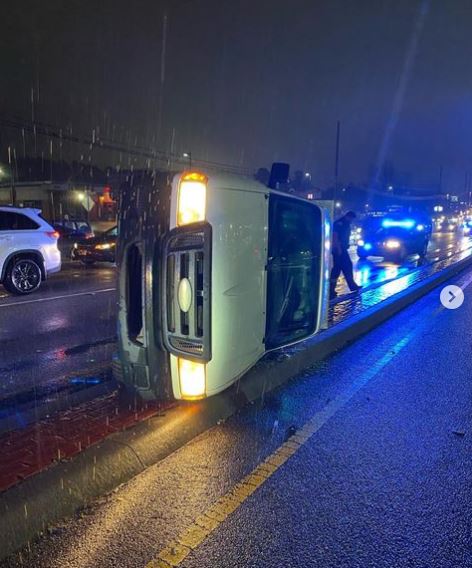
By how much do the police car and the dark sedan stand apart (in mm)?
10022

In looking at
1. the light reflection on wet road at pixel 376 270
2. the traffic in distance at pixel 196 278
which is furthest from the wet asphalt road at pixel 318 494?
the light reflection on wet road at pixel 376 270

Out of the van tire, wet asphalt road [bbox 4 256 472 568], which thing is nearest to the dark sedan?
the van tire

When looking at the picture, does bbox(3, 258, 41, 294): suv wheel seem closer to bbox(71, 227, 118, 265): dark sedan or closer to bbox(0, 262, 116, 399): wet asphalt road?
bbox(0, 262, 116, 399): wet asphalt road

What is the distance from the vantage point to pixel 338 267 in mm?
10742

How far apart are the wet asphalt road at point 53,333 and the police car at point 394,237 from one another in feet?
37.4

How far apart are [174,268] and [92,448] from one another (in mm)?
1307

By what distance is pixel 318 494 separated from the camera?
2.99 meters

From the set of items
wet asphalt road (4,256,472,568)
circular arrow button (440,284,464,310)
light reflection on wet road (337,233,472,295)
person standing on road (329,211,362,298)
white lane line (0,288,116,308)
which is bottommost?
light reflection on wet road (337,233,472,295)

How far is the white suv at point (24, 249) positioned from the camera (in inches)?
413

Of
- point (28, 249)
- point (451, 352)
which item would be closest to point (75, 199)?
point (28, 249)

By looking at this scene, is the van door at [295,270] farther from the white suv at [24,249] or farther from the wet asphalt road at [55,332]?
the white suv at [24,249]

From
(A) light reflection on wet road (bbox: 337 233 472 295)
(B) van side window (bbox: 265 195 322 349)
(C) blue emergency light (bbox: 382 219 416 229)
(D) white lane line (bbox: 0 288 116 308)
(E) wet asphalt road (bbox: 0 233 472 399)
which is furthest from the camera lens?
(C) blue emergency light (bbox: 382 219 416 229)

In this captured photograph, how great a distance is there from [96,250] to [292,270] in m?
13.2

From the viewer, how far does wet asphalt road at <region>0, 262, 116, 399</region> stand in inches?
210
